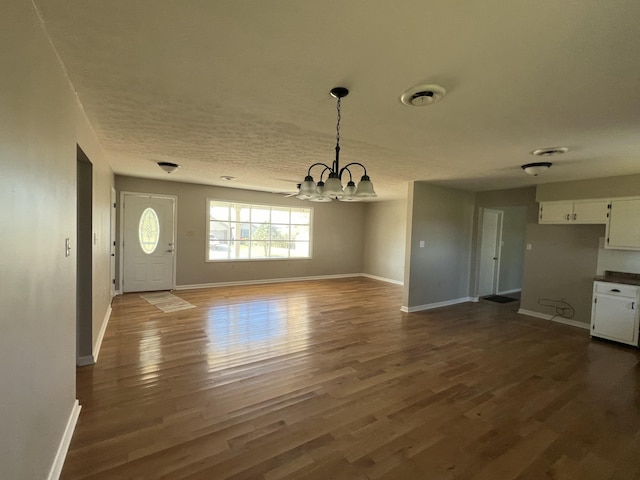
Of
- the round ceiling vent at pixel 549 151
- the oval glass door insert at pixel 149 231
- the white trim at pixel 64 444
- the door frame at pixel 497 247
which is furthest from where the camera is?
the door frame at pixel 497 247

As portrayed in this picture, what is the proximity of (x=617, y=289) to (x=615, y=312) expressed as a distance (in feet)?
1.05

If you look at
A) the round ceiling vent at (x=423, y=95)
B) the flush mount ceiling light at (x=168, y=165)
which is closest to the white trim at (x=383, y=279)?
the flush mount ceiling light at (x=168, y=165)

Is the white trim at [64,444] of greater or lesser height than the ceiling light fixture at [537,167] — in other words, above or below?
below

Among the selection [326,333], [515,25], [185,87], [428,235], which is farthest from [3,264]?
[428,235]

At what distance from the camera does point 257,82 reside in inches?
76.1

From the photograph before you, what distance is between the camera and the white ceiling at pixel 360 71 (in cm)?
130

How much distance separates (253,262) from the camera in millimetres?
7449

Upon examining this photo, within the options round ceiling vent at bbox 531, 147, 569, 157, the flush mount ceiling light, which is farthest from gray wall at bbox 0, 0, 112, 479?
round ceiling vent at bbox 531, 147, 569, 157

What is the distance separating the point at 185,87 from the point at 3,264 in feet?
4.93

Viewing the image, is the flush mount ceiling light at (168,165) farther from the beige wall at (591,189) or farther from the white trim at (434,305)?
the beige wall at (591,189)

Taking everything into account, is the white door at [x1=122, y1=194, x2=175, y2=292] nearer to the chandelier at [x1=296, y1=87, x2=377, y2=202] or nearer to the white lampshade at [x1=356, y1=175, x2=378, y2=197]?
the chandelier at [x1=296, y1=87, x2=377, y2=202]

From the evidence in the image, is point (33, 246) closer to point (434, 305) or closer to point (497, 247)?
point (434, 305)

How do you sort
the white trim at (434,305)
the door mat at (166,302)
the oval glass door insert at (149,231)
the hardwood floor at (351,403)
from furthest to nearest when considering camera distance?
the oval glass door insert at (149,231)
the white trim at (434,305)
the door mat at (166,302)
the hardwood floor at (351,403)

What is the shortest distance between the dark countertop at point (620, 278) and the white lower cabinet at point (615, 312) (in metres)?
0.08
